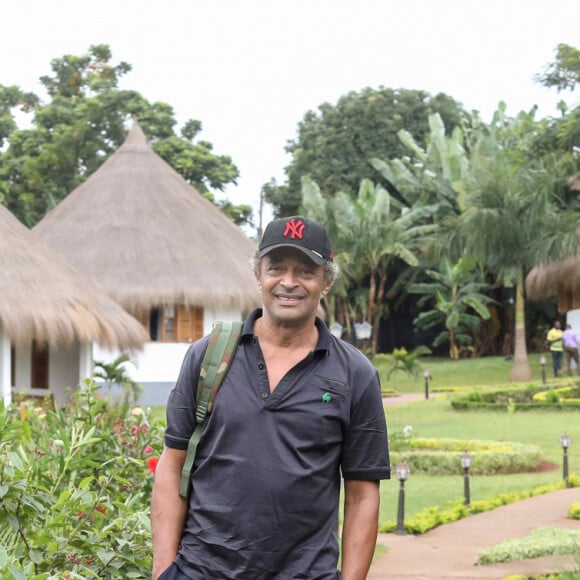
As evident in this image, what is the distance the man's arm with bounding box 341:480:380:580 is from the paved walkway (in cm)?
397

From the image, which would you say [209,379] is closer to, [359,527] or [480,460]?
[359,527]

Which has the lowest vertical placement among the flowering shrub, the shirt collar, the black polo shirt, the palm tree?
the flowering shrub

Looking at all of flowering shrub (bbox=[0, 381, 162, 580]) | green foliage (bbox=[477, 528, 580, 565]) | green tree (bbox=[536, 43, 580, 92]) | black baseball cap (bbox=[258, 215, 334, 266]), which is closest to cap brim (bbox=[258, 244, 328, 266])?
black baseball cap (bbox=[258, 215, 334, 266])

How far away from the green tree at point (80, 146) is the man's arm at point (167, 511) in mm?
28813

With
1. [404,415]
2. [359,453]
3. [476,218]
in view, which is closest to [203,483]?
[359,453]

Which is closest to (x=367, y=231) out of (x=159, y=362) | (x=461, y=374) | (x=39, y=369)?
(x=461, y=374)

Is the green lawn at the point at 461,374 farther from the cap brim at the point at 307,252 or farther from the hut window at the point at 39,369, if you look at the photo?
the cap brim at the point at 307,252

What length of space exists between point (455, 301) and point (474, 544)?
85.4 ft

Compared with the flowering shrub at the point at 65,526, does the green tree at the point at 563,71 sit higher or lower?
higher

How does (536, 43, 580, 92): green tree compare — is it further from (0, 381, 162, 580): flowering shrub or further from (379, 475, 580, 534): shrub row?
(0, 381, 162, 580): flowering shrub

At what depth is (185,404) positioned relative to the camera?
301 cm

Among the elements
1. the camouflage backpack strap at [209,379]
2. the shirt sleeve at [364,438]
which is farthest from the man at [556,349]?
the camouflage backpack strap at [209,379]

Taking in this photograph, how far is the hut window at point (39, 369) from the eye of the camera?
22500 mm

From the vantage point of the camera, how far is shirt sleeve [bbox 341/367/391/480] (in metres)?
3.04
